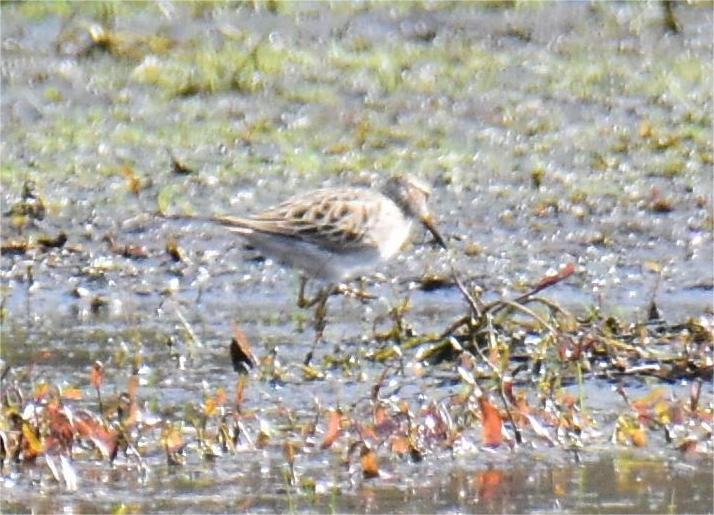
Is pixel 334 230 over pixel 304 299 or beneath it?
over

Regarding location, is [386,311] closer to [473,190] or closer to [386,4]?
[473,190]

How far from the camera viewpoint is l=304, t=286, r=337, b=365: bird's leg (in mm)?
8227

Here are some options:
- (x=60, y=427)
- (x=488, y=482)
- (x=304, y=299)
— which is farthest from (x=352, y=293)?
(x=60, y=427)

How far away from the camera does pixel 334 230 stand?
9.30m

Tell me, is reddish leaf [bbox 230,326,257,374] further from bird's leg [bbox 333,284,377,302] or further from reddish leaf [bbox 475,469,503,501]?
reddish leaf [bbox 475,469,503,501]

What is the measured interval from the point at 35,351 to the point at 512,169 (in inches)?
127

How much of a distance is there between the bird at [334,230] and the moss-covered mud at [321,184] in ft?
0.49

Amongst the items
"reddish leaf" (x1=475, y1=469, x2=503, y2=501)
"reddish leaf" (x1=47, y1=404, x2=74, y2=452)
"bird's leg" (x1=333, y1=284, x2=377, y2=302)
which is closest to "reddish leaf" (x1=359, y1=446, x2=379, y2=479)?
"reddish leaf" (x1=475, y1=469, x2=503, y2=501)

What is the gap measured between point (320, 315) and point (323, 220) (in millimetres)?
782

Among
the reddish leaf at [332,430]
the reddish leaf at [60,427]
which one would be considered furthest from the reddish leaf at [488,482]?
the reddish leaf at [60,427]

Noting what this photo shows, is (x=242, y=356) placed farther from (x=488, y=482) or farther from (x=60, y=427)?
(x=488, y=482)

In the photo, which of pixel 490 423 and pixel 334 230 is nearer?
pixel 490 423

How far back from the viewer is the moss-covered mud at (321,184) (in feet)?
24.1

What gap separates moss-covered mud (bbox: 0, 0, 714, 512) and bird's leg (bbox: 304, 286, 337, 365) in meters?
0.06
